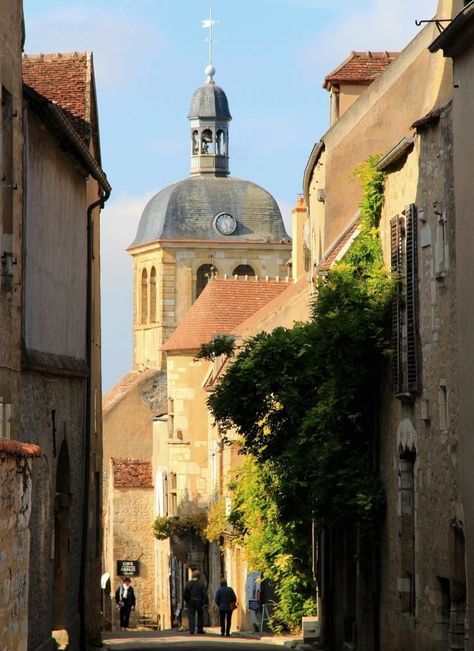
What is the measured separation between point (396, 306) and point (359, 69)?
Answer: 37.7ft

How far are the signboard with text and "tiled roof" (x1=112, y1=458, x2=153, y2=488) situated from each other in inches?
128

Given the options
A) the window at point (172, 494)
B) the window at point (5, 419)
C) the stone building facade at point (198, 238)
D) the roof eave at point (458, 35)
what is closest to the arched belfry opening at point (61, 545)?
the window at point (5, 419)

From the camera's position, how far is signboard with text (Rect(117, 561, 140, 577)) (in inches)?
2908

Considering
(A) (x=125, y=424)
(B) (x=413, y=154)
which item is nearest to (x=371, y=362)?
(B) (x=413, y=154)

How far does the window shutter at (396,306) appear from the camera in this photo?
23.7m

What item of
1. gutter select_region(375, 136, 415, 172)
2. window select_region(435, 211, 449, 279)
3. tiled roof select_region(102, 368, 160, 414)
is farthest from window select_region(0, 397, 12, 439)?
tiled roof select_region(102, 368, 160, 414)

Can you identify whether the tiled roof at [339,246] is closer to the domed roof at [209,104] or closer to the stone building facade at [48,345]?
the stone building facade at [48,345]

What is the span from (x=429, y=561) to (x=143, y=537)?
178ft

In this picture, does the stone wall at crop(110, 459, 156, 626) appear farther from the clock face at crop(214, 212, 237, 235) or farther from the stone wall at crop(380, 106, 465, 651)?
the stone wall at crop(380, 106, 465, 651)

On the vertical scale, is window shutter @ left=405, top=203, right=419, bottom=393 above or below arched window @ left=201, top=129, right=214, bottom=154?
below

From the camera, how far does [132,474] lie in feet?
249

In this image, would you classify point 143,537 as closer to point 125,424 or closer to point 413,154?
point 125,424

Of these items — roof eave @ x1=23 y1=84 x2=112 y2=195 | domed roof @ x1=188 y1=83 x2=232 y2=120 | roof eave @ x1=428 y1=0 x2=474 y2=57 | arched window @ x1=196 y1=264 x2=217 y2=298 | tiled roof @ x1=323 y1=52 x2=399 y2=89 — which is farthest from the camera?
domed roof @ x1=188 y1=83 x2=232 y2=120

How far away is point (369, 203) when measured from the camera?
2603cm
